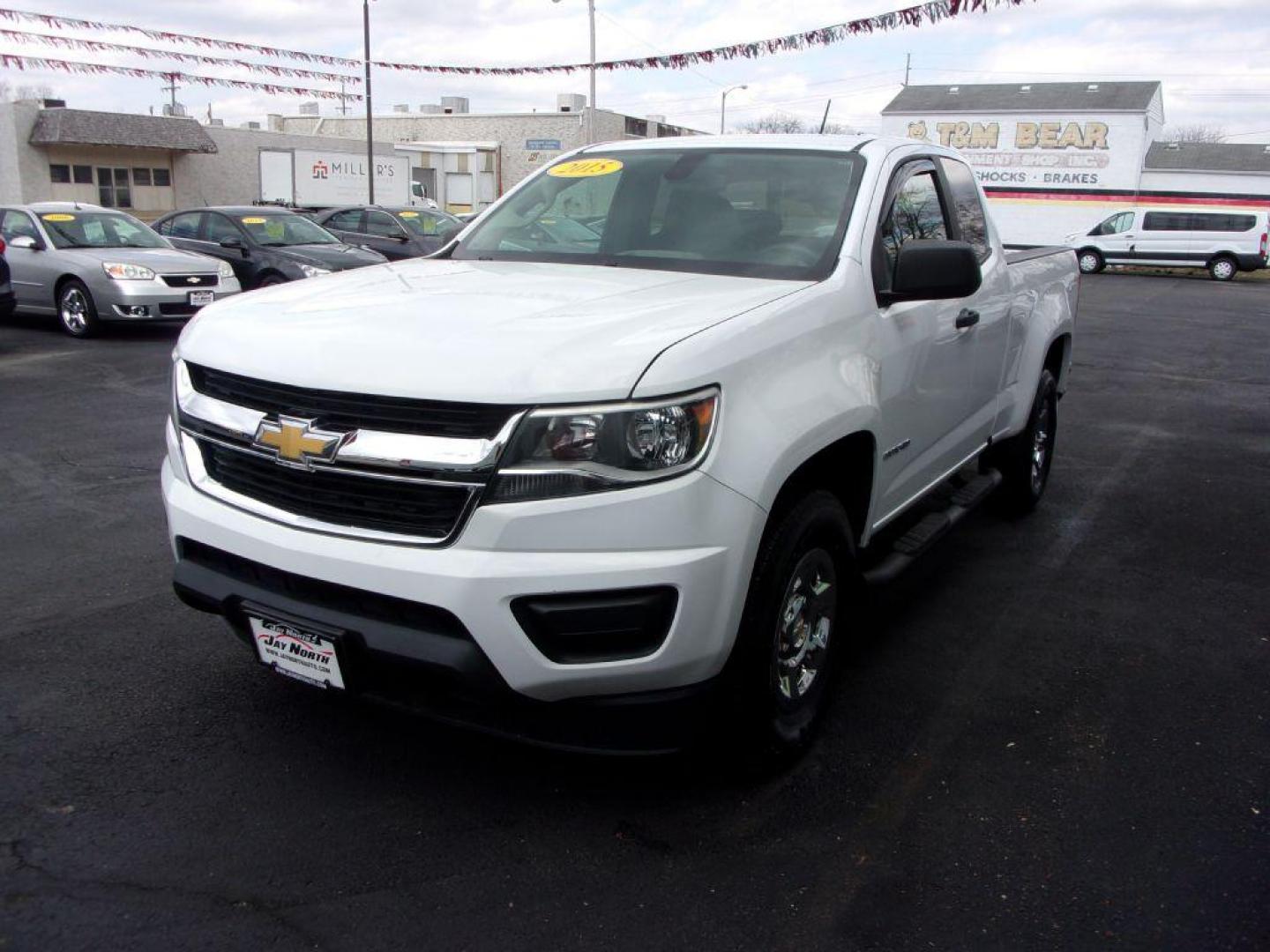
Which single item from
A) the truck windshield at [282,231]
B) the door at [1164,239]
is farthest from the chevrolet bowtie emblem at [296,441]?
the door at [1164,239]

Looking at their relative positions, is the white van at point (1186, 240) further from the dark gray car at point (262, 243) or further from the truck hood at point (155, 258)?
the truck hood at point (155, 258)

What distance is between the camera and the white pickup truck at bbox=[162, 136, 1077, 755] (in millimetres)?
2582

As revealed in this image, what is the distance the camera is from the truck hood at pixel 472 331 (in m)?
2.61

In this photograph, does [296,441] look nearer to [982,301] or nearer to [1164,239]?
[982,301]

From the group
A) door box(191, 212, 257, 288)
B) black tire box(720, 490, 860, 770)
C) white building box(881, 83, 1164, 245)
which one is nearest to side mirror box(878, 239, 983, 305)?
black tire box(720, 490, 860, 770)

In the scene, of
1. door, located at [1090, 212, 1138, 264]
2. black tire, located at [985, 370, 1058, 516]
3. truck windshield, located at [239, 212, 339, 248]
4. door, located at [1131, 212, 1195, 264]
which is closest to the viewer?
black tire, located at [985, 370, 1058, 516]

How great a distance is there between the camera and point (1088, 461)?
7.89 metres

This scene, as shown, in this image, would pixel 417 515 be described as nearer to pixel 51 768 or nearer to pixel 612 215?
pixel 51 768

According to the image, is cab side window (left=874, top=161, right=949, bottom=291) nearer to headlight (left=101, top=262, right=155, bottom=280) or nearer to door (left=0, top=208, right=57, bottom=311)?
headlight (left=101, top=262, right=155, bottom=280)

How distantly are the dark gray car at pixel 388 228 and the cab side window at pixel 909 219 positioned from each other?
13757mm

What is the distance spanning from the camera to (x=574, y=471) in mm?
2580

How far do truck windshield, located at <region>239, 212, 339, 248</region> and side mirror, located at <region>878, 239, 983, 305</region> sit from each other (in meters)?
12.3

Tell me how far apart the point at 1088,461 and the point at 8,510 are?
22.9ft

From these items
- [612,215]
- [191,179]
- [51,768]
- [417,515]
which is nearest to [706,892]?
[417,515]
